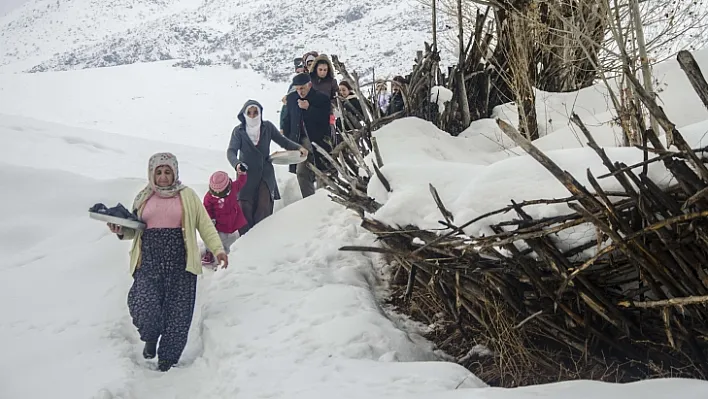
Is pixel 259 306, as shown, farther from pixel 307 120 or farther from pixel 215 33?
pixel 215 33

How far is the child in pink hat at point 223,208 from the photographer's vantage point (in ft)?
17.6

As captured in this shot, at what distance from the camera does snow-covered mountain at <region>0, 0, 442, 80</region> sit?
1208 inches

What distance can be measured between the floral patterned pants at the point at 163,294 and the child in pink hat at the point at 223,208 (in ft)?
4.15

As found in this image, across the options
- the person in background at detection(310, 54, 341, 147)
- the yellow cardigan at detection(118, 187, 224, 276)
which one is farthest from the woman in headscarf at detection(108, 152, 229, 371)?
the person in background at detection(310, 54, 341, 147)

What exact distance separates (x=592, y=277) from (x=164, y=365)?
2705mm

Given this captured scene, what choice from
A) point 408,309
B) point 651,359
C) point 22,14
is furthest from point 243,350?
point 22,14

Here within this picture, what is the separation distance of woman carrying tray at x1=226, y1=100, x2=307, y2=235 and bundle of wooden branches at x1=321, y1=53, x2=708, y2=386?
8.62 feet

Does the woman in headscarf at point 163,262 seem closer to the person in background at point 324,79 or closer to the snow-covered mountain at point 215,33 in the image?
the person in background at point 324,79

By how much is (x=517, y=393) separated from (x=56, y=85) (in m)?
25.0

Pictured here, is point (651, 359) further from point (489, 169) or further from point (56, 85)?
point (56, 85)

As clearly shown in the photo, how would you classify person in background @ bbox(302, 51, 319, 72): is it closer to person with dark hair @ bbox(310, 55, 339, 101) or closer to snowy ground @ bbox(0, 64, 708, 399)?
person with dark hair @ bbox(310, 55, 339, 101)

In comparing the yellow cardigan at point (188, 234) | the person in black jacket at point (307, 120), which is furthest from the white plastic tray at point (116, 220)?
the person in black jacket at point (307, 120)

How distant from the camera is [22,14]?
4619 centimetres

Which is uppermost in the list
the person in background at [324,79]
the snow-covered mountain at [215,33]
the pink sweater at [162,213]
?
the snow-covered mountain at [215,33]
